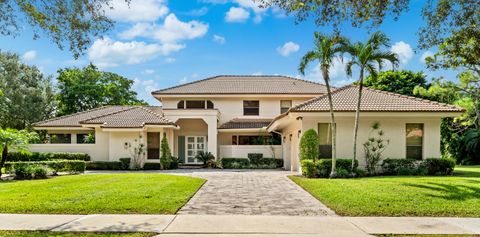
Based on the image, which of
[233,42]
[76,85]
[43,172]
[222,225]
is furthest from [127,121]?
[76,85]

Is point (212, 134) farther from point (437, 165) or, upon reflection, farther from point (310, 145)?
point (437, 165)

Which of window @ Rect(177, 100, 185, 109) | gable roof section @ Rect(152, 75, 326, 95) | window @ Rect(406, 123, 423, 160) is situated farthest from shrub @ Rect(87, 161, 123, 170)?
window @ Rect(406, 123, 423, 160)

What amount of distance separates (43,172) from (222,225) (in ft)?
46.3

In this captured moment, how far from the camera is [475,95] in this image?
113 ft

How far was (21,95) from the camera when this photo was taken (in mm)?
42688

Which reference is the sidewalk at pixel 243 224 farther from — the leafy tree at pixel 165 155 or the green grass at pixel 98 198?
the leafy tree at pixel 165 155

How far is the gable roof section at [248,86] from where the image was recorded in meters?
32.7

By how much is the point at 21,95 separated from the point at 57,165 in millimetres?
26221

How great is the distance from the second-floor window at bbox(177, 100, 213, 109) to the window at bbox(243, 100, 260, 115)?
9.27 ft

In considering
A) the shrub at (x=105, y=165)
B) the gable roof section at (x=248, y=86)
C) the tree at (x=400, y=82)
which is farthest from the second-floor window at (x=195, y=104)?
the tree at (x=400, y=82)

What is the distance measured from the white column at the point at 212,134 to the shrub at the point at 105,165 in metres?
6.72

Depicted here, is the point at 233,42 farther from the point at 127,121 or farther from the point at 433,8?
the point at 127,121

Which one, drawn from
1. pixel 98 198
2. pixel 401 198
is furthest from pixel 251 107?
pixel 98 198

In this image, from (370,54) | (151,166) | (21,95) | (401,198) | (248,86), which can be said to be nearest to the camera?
(401,198)
